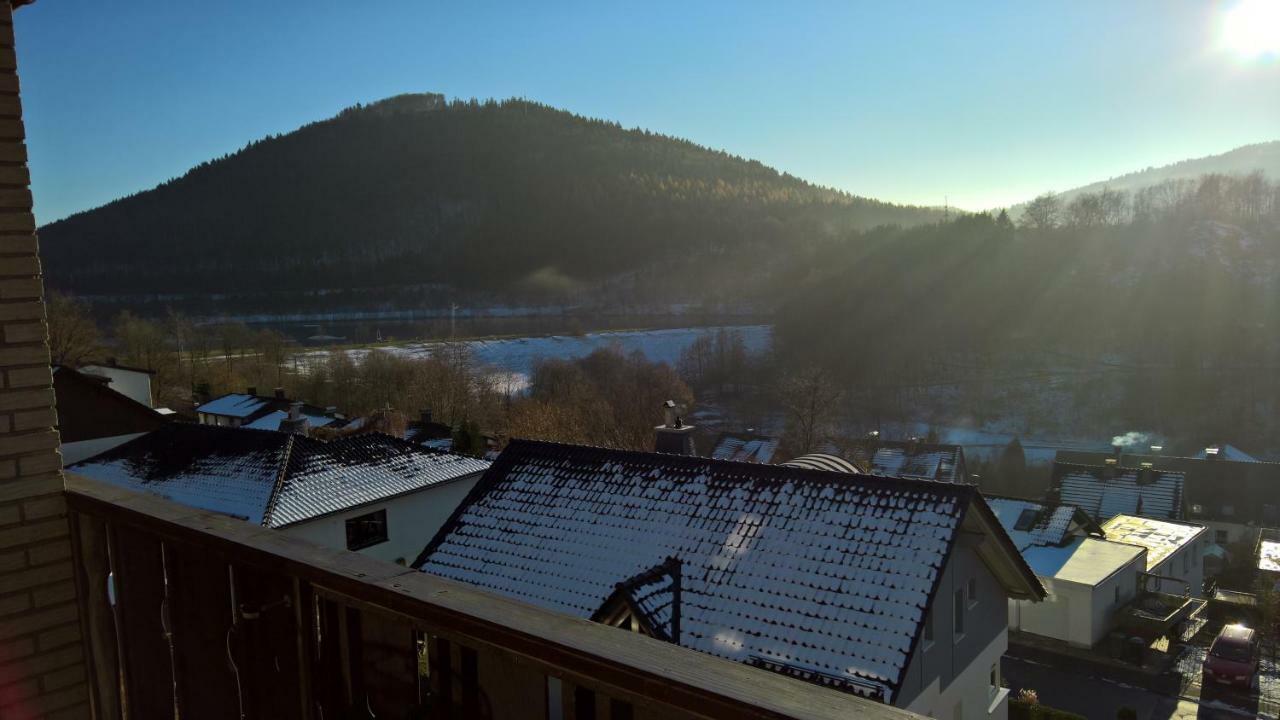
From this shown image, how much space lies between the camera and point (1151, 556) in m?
24.9

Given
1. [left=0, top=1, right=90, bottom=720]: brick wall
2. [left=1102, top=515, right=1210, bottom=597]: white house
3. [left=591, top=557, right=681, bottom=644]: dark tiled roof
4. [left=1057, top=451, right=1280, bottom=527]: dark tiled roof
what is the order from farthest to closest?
1. [left=1057, top=451, right=1280, bottom=527]: dark tiled roof
2. [left=1102, top=515, right=1210, bottom=597]: white house
3. [left=591, top=557, right=681, bottom=644]: dark tiled roof
4. [left=0, top=1, right=90, bottom=720]: brick wall

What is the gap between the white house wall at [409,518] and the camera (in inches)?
642

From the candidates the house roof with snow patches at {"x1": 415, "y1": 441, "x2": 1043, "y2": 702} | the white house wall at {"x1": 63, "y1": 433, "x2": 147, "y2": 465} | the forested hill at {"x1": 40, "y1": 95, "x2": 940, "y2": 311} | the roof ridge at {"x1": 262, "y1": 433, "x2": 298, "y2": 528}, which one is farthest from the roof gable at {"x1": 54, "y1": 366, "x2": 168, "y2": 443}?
the forested hill at {"x1": 40, "y1": 95, "x2": 940, "y2": 311}

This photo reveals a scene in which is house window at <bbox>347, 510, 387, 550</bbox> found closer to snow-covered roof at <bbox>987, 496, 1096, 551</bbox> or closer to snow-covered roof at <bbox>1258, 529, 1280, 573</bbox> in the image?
snow-covered roof at <bbox>987, 496, 1096, 551</bbox>

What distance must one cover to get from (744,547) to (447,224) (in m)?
112

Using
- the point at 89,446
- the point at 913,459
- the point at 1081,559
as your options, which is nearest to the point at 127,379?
the point at 89,446

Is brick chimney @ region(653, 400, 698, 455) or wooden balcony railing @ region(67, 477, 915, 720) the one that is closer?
wooden balcony railing @ region(67, 477, 915, 720)

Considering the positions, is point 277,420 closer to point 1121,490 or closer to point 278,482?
point 278,482

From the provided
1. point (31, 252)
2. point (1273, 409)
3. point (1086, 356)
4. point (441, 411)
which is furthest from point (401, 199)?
point (31, 252)

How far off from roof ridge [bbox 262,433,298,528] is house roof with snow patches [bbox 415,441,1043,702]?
5695 millimetres

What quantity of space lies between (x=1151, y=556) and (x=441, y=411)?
3173cm

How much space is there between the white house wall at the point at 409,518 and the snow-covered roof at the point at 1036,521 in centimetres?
1597

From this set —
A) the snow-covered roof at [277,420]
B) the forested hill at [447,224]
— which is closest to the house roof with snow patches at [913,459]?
the snow-covered roof at [277,420]

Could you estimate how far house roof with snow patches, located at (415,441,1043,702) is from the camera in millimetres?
8078
